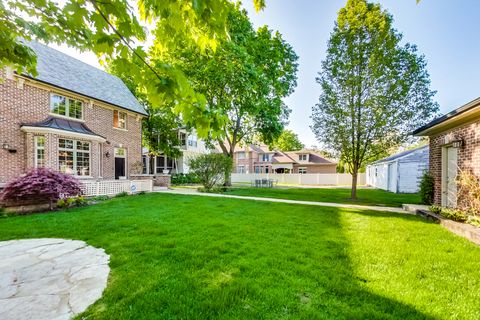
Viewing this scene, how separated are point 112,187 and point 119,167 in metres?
3.33

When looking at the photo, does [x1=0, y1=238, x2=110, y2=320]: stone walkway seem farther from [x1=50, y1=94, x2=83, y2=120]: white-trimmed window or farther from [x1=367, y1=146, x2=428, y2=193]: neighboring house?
[x1=367, y1=146, x2=428, y2=193]: neighboring house

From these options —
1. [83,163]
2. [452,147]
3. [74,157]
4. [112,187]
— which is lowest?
[112,187]

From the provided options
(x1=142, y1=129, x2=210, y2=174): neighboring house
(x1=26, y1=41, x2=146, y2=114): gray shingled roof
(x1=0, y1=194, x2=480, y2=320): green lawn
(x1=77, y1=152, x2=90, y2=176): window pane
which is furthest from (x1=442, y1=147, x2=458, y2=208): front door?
(x1=142, y1=129, x2=210, y2=174): neighboring house

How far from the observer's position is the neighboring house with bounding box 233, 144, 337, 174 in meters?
40.4

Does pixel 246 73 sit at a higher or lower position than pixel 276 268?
higher

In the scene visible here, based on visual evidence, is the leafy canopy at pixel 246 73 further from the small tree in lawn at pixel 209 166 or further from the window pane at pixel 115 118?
the window pane at pixel 115 118

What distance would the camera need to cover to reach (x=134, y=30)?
221 cm

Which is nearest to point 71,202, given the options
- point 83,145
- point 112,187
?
point 112,187

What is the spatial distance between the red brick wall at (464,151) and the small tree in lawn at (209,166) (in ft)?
38.2

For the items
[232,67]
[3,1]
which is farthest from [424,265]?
[232,67]

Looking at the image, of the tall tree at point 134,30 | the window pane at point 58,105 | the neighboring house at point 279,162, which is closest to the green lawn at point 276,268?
the tall tree at point 134,30

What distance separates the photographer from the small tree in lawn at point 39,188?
317 inches

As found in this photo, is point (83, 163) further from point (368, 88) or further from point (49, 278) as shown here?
point (368, 88)

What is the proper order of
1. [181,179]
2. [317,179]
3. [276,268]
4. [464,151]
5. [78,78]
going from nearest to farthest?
[276,268] < [464,151] < [78,78] < [181,179] < [317,179]
